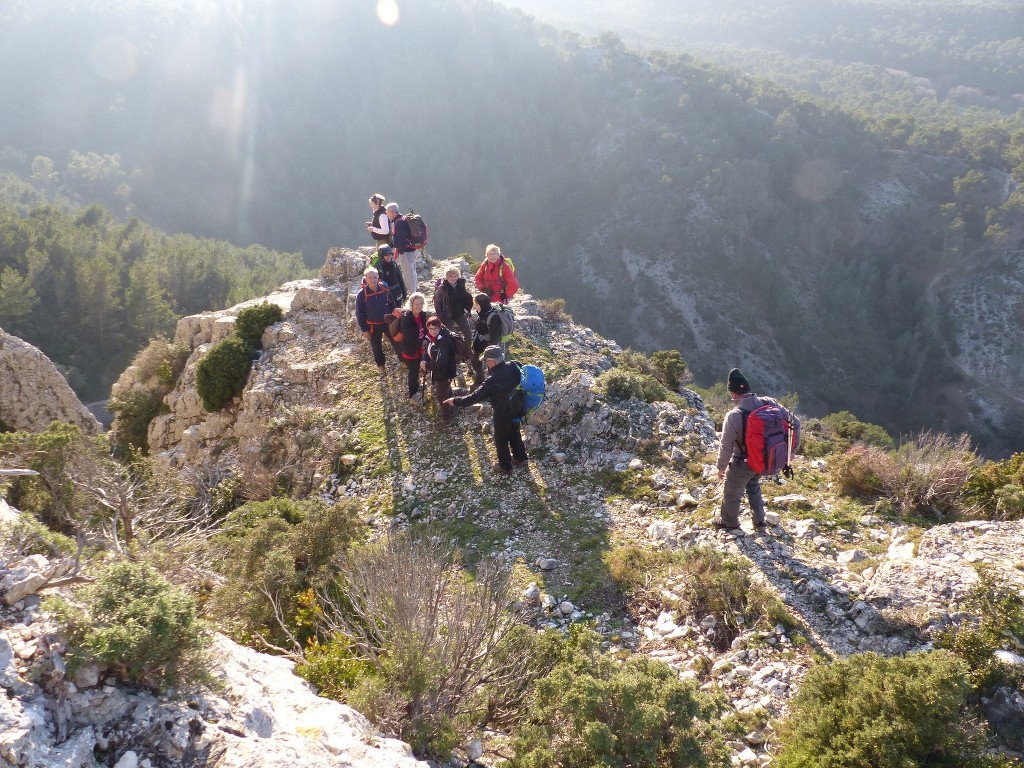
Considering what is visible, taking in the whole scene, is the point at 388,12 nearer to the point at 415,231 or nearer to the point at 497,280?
the point at 415,231

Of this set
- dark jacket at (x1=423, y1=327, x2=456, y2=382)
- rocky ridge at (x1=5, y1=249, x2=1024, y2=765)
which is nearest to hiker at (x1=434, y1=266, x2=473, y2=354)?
dark jacket at (x1=423, y1=327, x2=456, y2=382)

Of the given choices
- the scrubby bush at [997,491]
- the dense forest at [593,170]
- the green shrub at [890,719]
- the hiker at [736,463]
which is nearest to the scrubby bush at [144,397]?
the hiker at [736,463]

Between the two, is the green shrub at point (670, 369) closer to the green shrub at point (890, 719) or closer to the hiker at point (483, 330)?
the hiker at point (483, 330)

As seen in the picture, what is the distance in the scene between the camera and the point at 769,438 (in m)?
5.16

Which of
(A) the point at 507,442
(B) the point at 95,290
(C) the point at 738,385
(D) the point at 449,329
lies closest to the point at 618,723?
(C) the point at 738,385

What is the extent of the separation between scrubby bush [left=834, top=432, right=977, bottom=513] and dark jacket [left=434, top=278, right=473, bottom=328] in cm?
550

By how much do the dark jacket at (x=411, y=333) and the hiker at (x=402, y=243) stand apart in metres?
2.32

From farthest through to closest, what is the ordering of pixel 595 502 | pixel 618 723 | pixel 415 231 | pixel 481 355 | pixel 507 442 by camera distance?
pixel 415 231 < pixel 481 355 < pixel 507 442 < pixel 595 502 < pixel 618 723

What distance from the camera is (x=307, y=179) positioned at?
237 feet

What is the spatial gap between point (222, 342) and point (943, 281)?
59.7m

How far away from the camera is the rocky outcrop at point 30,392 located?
41.2ft

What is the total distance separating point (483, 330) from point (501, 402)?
2.03 m

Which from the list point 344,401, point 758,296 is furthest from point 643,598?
point 758,296

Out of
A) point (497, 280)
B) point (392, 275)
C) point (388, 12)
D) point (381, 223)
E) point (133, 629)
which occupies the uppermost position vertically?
point (388, 12)
